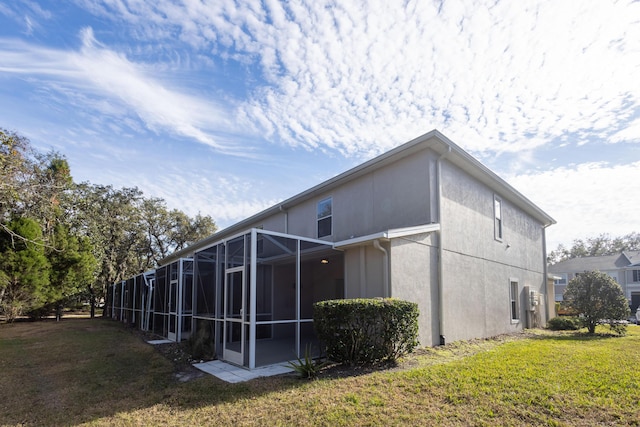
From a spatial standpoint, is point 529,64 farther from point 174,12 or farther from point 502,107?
point 174,12

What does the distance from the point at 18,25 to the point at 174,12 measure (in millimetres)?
3819

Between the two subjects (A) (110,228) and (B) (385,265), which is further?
(A) (110,228)

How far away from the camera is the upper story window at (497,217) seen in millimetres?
12531

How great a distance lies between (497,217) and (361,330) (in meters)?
8.30

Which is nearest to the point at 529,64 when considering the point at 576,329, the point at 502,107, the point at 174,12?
the point at 502,107

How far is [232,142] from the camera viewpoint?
13.9 metres

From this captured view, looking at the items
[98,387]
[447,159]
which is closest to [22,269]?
[98,387]

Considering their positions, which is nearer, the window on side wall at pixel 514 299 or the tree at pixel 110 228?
the window on side wall at pixel 514 299

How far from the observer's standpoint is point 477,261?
11.1m

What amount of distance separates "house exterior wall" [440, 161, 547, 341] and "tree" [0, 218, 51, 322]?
54.1 feet

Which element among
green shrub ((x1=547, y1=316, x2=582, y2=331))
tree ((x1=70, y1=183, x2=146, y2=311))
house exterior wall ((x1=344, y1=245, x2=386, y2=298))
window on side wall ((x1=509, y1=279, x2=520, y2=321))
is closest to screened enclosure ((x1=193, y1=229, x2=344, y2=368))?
house exterior wall ((x1=344, y1=245, x2=386, y2=298))

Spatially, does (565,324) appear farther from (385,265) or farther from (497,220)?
(385,265)

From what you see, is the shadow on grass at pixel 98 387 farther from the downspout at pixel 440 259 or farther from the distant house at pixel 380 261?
the downspout at pixel 440 259

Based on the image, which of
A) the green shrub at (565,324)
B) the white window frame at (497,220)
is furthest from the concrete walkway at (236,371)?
the green shrub at (565,324)
